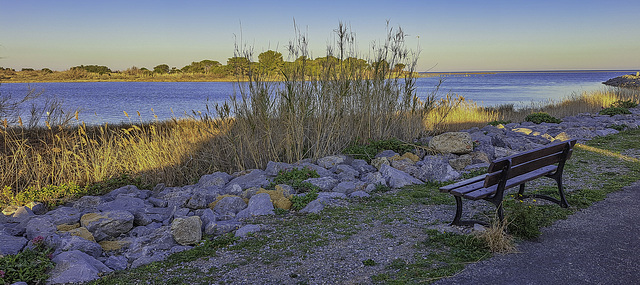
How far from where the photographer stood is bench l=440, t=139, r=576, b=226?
418cm

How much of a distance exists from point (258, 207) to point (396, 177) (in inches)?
91.3

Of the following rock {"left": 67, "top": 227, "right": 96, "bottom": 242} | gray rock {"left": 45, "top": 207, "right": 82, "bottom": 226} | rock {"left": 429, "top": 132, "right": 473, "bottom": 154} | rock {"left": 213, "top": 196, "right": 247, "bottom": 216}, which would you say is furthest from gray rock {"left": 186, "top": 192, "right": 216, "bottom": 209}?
rock {"left": 429, "top": 132, "right": 473, "bottom": 154}

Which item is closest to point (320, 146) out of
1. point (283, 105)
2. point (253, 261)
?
point (283, 105)

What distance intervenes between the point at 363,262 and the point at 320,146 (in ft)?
14.0

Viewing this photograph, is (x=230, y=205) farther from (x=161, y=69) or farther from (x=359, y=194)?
(x=161, y=69)

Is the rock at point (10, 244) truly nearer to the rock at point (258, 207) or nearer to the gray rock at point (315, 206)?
the rock at point (258, 207)

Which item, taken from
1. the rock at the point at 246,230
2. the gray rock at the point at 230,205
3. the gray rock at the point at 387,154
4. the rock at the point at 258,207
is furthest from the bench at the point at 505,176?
the gray rock at the point at 387,154

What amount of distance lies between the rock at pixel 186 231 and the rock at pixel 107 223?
698 mm

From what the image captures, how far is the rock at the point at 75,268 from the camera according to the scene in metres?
A: 3.48

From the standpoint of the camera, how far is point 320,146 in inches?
313

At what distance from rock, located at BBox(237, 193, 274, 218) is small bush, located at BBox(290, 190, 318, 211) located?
0.31m

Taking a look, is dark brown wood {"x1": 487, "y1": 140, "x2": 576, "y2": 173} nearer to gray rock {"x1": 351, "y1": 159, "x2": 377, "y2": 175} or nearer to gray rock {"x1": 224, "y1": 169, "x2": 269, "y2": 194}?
gray rock {"x1": 351, "y1": 159, "x2": 377, "y2": 175}

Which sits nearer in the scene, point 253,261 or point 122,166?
point 253,261

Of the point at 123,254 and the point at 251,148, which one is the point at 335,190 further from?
the point at 123,254
